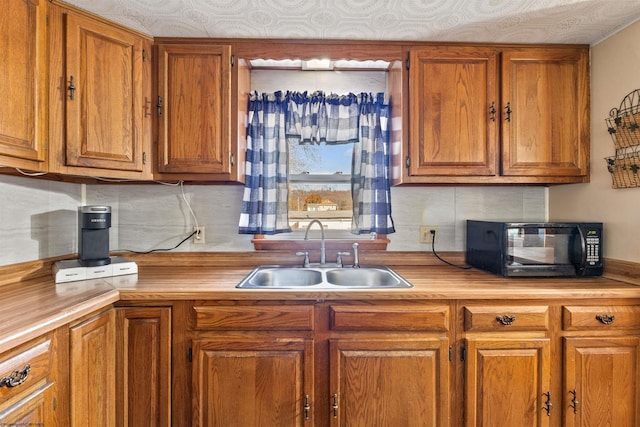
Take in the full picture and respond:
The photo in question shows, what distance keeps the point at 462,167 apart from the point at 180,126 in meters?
1.54

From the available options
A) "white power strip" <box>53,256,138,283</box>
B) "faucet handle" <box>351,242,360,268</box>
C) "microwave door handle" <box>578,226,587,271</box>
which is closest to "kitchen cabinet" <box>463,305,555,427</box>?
"microwave door handle" <box>578,226,587,271</box>

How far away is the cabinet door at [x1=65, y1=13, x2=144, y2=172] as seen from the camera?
1499 mm

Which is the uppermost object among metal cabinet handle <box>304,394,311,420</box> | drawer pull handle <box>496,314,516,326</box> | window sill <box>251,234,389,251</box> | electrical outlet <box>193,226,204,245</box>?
electrical outlet <box>193,226,204,245</box>

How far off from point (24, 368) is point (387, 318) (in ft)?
4.29

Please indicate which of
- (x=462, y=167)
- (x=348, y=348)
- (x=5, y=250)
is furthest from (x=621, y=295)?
(x=5, y=250)

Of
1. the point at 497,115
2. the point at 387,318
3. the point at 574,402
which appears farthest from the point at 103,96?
the point at 574,402

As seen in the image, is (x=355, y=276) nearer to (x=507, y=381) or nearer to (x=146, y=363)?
(x=507, y=381)

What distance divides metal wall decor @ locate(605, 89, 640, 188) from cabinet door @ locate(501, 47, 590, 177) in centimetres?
14

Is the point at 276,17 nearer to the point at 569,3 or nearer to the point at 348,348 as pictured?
the point at 569,3

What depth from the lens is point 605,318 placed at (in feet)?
4.81

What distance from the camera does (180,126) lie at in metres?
1.75

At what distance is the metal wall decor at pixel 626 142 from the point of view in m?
1.55

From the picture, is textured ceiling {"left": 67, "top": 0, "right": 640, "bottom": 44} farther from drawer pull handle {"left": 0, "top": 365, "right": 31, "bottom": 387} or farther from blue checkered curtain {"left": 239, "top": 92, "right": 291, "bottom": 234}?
drawer pull handle {"left": 0, "top": 365, "right": 31, "bottom": 387}

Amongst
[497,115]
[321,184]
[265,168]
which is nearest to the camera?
[497,115]
